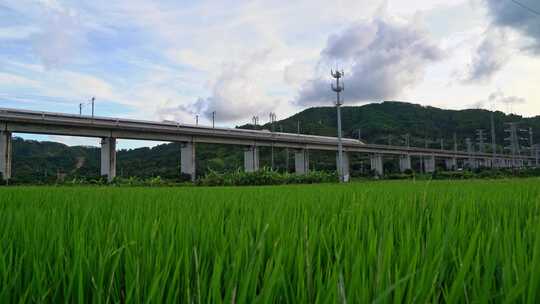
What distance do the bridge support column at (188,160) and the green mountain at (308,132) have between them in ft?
4.42

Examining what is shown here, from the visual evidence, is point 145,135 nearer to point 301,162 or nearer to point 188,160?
point 188,160

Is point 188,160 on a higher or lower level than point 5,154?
lower

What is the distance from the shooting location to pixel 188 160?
1820 inches

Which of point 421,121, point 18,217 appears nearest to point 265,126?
point 421,121

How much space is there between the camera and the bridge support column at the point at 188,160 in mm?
45531

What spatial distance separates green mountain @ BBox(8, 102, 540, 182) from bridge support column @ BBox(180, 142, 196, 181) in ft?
4.42

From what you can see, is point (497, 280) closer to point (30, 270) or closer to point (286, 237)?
point (286, 237)

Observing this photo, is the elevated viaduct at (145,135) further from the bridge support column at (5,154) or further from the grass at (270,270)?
the grass at (270,270)

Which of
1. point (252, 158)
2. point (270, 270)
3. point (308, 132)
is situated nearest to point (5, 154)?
point (252, 158)

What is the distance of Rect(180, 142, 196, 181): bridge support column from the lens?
45531 mm

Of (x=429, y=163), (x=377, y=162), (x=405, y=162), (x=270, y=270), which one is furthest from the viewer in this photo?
→ (x=429, y=163)

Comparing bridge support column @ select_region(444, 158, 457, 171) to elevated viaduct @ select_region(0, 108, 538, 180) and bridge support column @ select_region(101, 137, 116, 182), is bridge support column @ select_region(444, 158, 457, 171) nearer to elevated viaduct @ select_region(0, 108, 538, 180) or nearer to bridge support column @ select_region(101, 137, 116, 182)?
elevated viaduct @ select_region(0, 108, 538, 180)

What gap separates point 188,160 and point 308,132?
5661 cm

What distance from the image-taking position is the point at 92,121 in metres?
38.1
